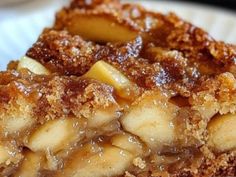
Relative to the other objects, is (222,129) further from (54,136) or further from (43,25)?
(43,25)

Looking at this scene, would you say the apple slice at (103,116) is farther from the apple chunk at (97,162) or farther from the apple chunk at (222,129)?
the apple chunk at (222,129)

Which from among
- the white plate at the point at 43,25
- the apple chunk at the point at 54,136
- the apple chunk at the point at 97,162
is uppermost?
the apple chunk at the point at 54,136

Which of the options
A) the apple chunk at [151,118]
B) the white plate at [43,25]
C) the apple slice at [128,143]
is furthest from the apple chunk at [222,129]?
the white plate at [43,25]

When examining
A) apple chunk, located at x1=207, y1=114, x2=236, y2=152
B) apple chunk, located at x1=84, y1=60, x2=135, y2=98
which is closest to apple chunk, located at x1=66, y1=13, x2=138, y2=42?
apple chunk, located at x1=84, y1=60, x2=135, y2=98

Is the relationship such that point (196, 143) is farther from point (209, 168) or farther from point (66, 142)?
point (66, 142)

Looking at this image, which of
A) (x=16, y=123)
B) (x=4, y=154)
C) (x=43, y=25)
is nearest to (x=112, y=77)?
(x=16, y=123)

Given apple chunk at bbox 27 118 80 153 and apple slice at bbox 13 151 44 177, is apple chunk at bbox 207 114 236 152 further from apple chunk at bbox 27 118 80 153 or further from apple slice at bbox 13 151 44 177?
apple slice at bbox 13 151 44 177
